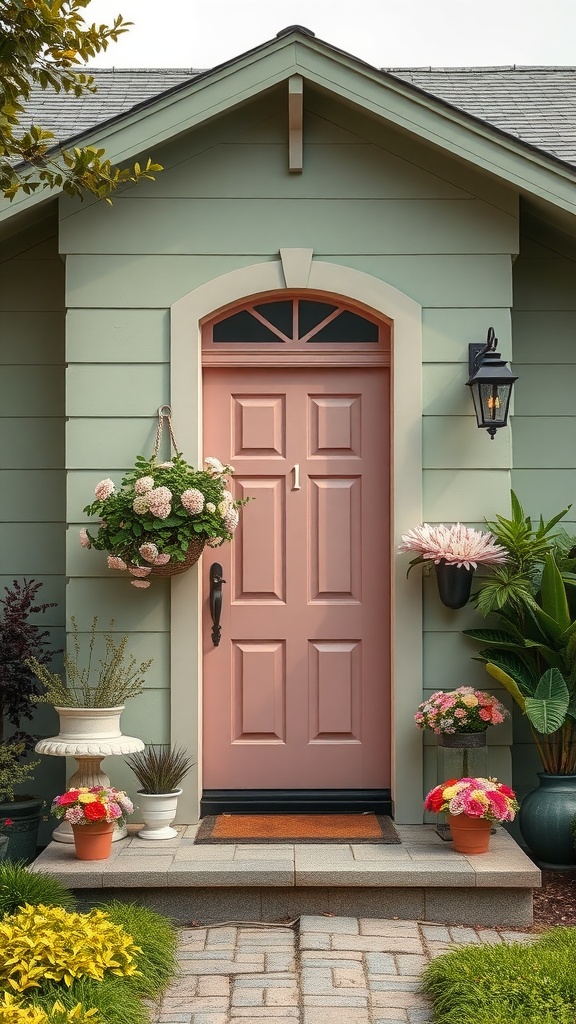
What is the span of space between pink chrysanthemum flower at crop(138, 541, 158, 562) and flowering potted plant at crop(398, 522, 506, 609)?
1.19 m

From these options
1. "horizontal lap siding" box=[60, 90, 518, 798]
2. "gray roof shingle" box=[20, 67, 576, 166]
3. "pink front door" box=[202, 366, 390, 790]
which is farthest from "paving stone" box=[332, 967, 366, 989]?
"gray roof shingle" box=[20, 67, 576, 166]

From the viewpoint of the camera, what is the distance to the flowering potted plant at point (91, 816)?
169 inches

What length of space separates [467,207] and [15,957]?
3.89 m

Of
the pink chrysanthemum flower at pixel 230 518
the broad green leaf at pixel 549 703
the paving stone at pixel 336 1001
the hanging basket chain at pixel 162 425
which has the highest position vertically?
the hanging basket chain at pixel 162 425

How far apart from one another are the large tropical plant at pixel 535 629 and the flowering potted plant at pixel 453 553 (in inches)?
3.5

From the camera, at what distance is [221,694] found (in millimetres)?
5223

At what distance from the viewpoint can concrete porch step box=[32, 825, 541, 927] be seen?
422 cm

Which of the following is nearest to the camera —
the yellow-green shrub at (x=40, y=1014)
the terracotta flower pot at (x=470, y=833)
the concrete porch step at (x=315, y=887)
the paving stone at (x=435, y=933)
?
the yellow-green shrub at (x=40, y=1014)

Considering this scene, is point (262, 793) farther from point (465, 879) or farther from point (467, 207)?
point (467, 207)

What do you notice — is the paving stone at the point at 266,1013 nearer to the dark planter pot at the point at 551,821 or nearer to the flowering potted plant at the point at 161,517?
the dark planter pot at the point at 551,821

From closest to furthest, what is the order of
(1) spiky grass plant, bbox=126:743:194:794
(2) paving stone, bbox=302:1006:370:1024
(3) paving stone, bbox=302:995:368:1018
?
(2) paving stone, bbox=302:1006:370:1024 < (3) paving stone, bbox=302:995:368:1018 < (1) spiky grass plant, bbox=126:743:194:794

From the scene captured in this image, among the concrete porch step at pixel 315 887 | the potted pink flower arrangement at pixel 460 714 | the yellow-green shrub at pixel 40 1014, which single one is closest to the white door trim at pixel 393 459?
the potted pink flower arrangement at pixel 460 714

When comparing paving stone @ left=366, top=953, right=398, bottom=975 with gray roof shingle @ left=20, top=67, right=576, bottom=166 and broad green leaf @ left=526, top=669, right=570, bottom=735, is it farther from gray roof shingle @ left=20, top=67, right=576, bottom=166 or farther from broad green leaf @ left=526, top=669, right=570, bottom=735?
gray roof shingle @ left=20, top=67, right=576, bottom=166

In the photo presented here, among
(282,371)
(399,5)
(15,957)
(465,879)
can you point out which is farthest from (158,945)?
(399,5)
